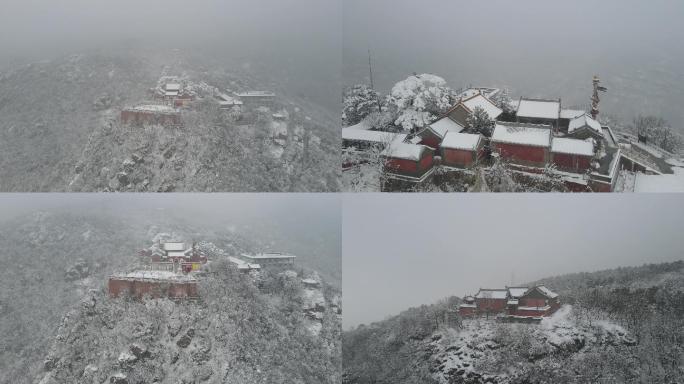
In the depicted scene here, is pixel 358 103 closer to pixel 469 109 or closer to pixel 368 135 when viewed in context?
pixel 368 135

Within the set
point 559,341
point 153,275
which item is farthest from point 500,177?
point 153,275

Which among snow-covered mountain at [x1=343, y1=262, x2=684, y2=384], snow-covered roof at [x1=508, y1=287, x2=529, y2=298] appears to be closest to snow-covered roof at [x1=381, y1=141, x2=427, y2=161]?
snow-covered mountain at [x1=343, y1=262, x2=684, y2=384]

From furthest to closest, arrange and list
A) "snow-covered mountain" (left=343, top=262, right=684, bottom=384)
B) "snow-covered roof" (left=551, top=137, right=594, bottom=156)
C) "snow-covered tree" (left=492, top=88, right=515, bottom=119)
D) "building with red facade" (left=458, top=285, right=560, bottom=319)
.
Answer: "building with red facade" (left=458, top=285, right=560, bottom=319), "snow-covered mountain" (left=343, top=262, right=684, bottom=384), "snow-covered tree" (left=492, top=88, right=515, bottom=119), "snow-covered roof" (left=551, top=137, right=594, bottom=156)

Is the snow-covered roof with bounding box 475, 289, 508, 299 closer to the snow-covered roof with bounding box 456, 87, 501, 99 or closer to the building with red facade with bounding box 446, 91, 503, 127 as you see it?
the building with red facade with bounding box 446, 91, 503, 127

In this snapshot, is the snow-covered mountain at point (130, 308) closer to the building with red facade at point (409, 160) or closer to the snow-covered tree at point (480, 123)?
the building with red facade at point (409, 160)

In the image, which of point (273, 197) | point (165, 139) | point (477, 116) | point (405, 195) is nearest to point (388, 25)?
point (477, 116)
